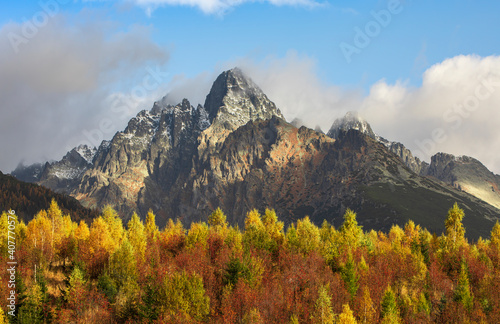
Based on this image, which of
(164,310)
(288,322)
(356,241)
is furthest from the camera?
(356,241)

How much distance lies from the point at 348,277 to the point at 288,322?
19545 mm

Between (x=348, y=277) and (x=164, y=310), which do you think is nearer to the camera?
(x=164, y=310)

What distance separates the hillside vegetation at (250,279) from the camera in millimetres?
77562

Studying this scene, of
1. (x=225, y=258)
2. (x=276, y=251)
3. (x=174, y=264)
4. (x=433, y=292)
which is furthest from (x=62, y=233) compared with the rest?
(x=433, y=292)

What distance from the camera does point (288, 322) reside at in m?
80.4

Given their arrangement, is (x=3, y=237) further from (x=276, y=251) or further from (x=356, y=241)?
(x=356, y=241)

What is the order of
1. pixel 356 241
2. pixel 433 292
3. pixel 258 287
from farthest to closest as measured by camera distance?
pixel 356 241 < pixel 433 292 < pixel 258 287

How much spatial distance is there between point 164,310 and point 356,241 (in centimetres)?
6304

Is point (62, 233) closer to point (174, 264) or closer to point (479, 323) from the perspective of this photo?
point (174, 264)

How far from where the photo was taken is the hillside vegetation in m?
77.6

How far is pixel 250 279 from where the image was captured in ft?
289

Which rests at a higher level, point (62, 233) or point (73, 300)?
point (62, 233)

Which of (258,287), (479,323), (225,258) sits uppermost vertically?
(225,258)

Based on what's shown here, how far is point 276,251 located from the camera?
118 metres
